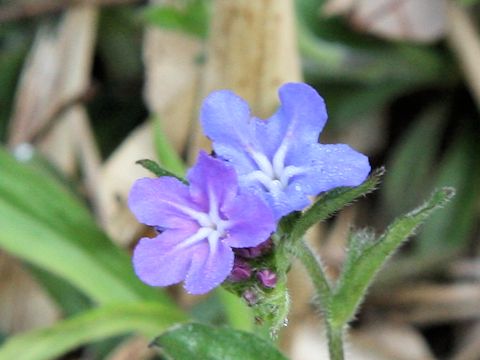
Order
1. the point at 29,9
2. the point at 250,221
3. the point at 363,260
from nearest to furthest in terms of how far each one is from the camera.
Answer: the point at 250,221
the point at 363,260
the point at 29,9

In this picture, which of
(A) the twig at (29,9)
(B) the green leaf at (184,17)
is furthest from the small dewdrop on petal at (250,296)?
(A) the twig at (29,9)

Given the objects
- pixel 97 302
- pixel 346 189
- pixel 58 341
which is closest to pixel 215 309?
pixel 97 302

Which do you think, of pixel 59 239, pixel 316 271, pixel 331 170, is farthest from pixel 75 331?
pixel 331 170

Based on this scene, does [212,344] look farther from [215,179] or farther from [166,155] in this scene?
[166,155]

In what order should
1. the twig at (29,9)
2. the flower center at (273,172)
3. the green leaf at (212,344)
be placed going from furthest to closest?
the twig at (29,9)
the green leaf at (212,344)
the flower center at (273,172)

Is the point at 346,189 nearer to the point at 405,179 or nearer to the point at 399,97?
the point at 405,179

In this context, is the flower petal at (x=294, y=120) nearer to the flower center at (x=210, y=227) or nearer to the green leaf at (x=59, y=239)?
the flower center at (x=210, y=227)
